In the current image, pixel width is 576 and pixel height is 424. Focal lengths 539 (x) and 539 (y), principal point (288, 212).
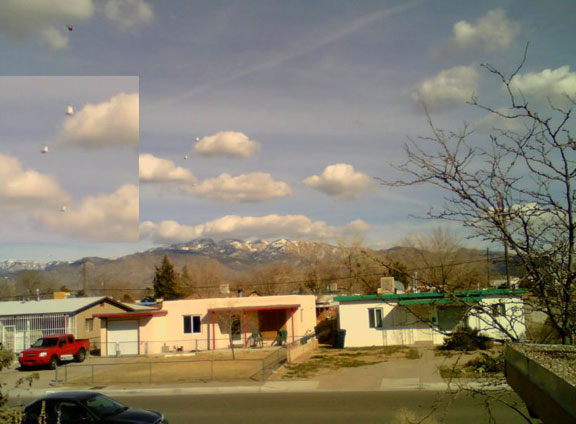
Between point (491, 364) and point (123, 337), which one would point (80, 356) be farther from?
point (491, 364)

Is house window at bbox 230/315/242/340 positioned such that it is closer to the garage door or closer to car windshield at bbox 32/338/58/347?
the garage door

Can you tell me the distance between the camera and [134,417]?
1184 cm

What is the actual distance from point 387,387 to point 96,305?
86.8 feet

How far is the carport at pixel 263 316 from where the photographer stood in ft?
116

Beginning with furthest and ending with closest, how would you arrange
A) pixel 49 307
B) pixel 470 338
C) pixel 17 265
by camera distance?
pixel 17 265
pixel 49 307
pixel 470 338

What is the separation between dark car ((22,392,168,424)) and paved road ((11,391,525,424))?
10.2ft

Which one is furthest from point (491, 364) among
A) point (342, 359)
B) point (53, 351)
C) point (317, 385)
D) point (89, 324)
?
point (89, 324)

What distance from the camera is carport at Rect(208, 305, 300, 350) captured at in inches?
1391

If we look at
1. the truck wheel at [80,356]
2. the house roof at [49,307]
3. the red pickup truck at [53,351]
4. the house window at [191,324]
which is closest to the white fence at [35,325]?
the house roof at [49,307]

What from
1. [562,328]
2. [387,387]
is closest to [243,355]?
[387,387]

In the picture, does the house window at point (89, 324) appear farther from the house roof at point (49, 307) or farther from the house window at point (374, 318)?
the house window at point (374, 318)

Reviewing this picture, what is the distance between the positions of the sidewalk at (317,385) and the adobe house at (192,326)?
12125mm

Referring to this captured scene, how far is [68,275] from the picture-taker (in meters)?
Result: 152

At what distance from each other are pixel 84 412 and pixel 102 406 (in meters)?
0.51
